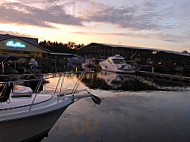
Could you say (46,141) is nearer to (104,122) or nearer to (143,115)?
(104,122)

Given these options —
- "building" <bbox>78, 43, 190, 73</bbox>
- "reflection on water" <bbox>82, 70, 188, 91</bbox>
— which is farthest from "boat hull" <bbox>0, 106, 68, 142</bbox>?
"building" <bbox>78, 43, 190, 73</bbox>

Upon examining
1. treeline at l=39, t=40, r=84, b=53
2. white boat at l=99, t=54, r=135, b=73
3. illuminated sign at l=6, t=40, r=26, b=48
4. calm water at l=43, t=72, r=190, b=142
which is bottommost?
calm water at l=43, t=72, r=190, b=142

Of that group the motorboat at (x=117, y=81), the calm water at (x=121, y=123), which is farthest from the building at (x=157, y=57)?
the calm water at (x=121, y=123)

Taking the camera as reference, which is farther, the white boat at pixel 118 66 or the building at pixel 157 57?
the building at pixel 157 57

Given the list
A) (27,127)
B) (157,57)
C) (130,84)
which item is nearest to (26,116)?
(27,127)

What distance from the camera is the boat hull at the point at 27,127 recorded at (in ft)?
14.6

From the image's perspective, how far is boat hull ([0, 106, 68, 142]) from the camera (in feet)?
14.6

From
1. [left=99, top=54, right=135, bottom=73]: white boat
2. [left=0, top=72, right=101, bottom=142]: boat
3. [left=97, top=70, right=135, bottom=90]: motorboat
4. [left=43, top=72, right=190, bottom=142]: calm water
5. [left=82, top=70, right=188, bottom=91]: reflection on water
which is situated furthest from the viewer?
[left=99, top=54, right=135, bottom=73]: white boat

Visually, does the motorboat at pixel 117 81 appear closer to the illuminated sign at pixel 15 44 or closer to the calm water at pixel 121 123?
the calm water at pixel 121 123

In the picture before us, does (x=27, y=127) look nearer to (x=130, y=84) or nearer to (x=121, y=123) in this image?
(x=121, y=123)

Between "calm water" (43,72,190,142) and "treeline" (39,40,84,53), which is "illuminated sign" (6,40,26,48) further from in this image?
"treeline" (39,40,84,53)

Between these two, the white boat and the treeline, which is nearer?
the white boat

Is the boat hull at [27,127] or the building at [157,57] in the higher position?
the building at [157,57]

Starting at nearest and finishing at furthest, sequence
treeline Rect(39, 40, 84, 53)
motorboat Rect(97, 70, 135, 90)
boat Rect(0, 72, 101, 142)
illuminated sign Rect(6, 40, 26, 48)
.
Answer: boat Rect(0, 72, 101, 142)
motorboat Rect(97, 70, 135, 90)
illuminated sign Rect(6, 40, 26, 48)
treeline Rect(39, 40, 84, 53)
